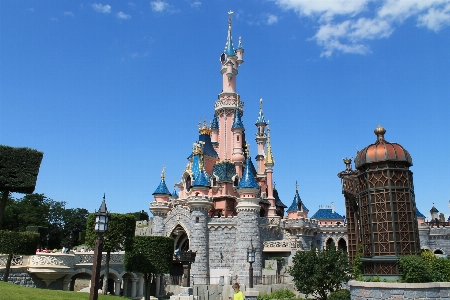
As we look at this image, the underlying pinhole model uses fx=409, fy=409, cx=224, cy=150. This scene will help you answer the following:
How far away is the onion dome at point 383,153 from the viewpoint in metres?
18.2

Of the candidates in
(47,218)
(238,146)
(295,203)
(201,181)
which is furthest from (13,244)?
(47,218)

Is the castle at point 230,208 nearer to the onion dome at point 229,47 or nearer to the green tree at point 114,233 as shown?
the onion dome at point 229,47

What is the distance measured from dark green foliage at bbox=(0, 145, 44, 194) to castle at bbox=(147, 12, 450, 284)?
1423cm

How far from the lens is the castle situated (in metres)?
35.7

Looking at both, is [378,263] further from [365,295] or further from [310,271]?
[310,271]

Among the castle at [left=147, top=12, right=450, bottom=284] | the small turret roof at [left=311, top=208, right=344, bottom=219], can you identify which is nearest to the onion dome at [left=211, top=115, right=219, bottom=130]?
the castle at [left=147, top=12, right=450, bottom=284]

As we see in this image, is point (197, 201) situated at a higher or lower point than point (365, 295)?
higher

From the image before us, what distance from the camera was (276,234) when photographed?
40438 millimetres

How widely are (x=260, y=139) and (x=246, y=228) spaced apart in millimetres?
13722

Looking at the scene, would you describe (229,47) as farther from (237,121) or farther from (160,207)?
(160,207)

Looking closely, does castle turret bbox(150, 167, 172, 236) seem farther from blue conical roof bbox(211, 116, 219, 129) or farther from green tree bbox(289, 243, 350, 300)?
green tree bbox(289, 243, 350, 300)

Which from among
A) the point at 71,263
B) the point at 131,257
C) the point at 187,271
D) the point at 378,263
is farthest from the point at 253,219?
the point at 378,263

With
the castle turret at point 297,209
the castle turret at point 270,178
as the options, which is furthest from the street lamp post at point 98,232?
the castle turret at point 270,178

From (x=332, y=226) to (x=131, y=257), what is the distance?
89.8 feet
